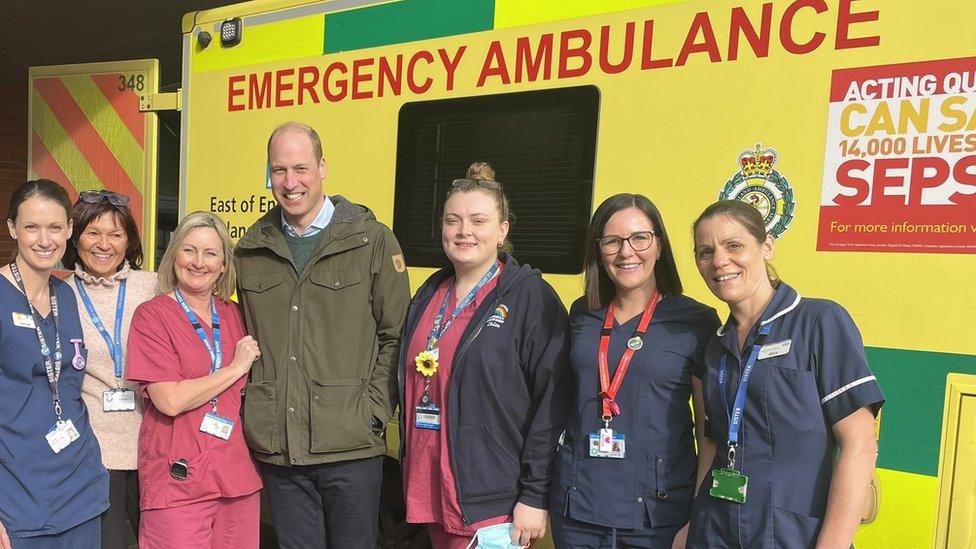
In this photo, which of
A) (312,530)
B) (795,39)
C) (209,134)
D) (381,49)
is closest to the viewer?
(795,39)

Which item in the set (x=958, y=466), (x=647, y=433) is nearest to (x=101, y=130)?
(x=647, y=433)

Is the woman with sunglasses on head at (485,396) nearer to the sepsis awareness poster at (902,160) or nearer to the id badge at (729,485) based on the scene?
the id badge at (729,485)

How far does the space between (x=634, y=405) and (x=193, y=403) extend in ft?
4.58

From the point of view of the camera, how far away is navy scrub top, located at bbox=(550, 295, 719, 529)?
198 centimetres

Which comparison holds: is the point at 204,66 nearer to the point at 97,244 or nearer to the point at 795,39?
the point at 97,244

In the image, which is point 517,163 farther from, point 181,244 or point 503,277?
point 181,244

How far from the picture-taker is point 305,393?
8.16ft

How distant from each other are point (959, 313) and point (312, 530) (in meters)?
→ 2.13

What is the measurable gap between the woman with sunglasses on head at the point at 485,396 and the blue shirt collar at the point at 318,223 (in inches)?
21.3

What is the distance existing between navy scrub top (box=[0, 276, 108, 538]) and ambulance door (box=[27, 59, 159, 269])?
198cm

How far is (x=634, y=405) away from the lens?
2.00 m

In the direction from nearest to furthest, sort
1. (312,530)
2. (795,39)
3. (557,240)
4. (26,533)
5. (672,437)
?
(672,437) → (26,533) → (795,39) → (312,530) → (557,240)

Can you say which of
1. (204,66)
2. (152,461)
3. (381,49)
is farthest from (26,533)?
(204,66)

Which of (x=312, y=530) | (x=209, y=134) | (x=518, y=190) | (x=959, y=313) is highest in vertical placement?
(x=209, y=134)
